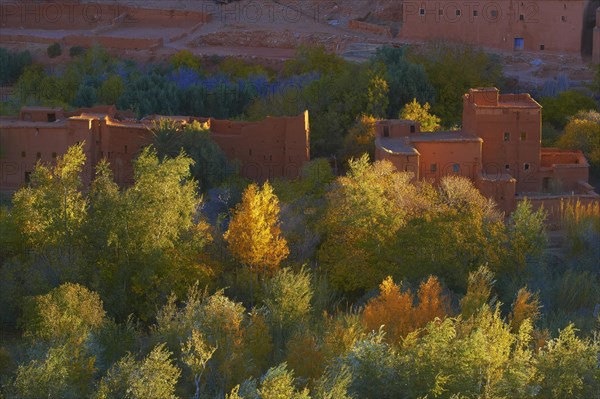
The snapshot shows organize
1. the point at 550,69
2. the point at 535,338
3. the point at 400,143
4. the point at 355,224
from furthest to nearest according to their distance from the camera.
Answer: the point at 550,69 < the point at 400,143 < the point at 355,224 < the point at 535,338

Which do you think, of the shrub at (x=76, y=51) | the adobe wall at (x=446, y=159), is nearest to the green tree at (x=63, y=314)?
the adobe wall at (x=446, y=159)

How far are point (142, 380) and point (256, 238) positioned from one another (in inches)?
278

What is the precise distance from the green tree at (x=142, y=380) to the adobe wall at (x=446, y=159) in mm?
10901

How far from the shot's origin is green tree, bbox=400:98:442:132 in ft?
105

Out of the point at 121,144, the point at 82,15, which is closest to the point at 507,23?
the point at 82,15

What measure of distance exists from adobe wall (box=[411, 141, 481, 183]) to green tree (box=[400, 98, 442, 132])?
3.31 m

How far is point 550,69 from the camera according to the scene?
1586 inches

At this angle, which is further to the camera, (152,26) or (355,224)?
(152,26)

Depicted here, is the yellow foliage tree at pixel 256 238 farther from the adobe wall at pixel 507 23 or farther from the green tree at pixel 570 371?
the adobe wall at pixel 507 23

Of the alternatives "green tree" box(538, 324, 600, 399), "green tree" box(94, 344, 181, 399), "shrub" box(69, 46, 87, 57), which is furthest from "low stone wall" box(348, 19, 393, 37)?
"green tree" box(94, 344, 181, 399)

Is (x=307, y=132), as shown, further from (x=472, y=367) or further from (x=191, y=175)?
(x=472, y=367)

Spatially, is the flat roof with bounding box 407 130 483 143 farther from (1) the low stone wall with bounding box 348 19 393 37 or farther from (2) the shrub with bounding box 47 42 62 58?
(2) the shrub with bounding box 47 42 62 58

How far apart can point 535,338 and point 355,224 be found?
19.0ft

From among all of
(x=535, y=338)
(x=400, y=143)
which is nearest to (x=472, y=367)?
(x=535, y=338)
